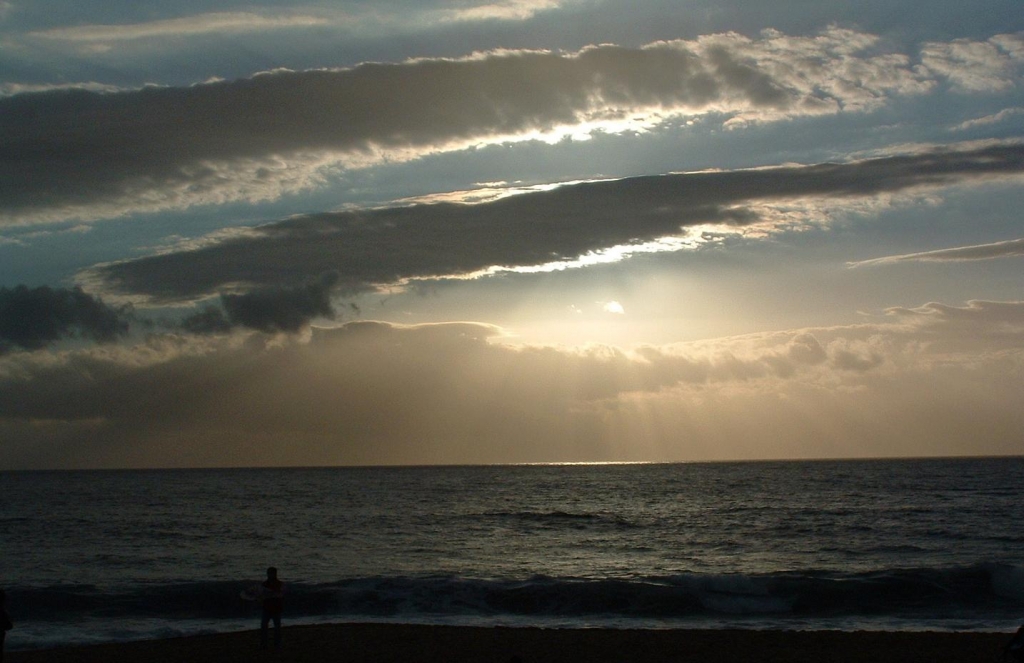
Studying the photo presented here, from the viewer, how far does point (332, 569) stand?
121ft

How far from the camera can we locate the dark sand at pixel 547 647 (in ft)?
65.7

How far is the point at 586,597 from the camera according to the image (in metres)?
30.6

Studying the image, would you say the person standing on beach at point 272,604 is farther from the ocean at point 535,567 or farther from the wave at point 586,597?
the wave at point 586,597

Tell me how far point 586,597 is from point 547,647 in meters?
9.52

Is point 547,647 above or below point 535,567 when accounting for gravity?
above

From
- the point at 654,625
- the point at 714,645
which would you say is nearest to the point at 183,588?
the point at 654,625

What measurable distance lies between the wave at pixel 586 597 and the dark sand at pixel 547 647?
17.8 ft

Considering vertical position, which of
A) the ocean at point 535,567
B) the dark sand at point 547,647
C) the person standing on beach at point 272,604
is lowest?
the ocean at point 535,567

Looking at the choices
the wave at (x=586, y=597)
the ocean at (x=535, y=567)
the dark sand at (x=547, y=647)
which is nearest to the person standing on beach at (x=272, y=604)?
the dark sand at (x=547, y=647)

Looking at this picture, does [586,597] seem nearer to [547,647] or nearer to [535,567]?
[535,567]

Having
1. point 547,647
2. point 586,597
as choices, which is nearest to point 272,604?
point 547,647

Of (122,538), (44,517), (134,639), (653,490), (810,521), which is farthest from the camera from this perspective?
(653,490)

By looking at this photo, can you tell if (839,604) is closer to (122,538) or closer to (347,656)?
(347,656)

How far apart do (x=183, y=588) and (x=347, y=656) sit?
14721 millimetres
